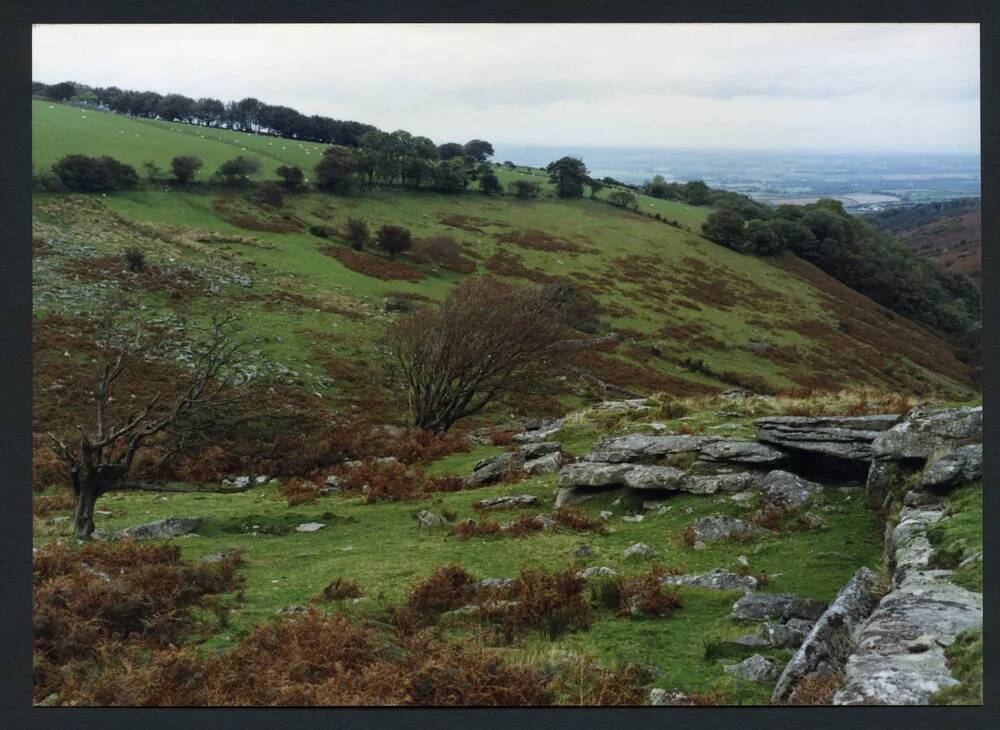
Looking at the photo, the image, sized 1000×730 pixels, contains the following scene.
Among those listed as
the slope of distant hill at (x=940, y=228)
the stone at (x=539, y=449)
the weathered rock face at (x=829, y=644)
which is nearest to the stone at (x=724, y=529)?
the weathered rock face at (x=829, y=644)

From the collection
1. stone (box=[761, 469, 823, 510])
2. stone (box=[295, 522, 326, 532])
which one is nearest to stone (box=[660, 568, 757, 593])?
stone (box=[761, 469, 823, 510])

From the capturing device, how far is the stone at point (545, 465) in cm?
1880

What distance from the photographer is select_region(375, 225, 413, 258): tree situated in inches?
1260

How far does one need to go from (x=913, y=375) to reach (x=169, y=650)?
2574cm

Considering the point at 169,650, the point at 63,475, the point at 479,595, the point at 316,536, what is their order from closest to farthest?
the point at 169,650, the point at 479,595, the point at 316,536, the point at 63,475

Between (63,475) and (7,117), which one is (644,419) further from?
(7,117)

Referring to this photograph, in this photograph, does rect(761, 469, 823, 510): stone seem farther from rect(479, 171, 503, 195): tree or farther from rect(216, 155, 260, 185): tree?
rect(216, 155, 260, 185): tree

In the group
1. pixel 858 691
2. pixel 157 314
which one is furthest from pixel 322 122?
pixel 858 691

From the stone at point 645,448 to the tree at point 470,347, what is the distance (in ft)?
25.7

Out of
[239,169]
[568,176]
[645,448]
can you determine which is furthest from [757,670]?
[239,169]

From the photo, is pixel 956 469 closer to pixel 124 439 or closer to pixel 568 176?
pixel 124 439

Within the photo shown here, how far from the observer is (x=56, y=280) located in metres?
31.2

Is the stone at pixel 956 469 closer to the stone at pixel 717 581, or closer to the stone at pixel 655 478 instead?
the stone at pixel 717 581

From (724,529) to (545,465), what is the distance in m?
5.83
